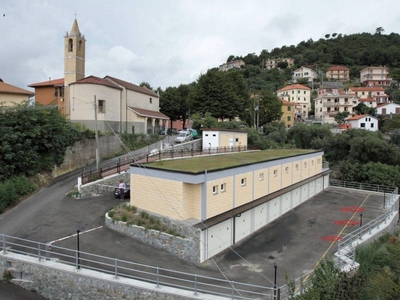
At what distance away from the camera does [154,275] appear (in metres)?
13.1

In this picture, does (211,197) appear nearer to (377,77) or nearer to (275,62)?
(377,77)

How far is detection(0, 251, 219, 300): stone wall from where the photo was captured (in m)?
12.0

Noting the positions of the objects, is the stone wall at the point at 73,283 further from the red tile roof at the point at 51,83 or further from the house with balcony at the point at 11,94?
the red tile roof at the point at 51,83

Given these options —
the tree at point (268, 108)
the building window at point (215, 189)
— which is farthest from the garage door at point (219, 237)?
the tree at point (268, 108)

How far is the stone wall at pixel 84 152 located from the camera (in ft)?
88.7

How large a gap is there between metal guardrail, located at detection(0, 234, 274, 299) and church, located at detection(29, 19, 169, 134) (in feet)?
64.9

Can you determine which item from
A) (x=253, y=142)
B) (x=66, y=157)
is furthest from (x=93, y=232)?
(x=253, y=142)

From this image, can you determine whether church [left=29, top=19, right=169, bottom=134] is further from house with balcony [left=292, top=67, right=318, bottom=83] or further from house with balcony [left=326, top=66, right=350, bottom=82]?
house with balcony [left=326, top=66, right=350, bottom=82]

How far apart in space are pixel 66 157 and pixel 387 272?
2336cm

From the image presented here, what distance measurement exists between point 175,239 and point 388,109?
81.8m

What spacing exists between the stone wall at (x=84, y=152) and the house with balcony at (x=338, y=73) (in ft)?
391

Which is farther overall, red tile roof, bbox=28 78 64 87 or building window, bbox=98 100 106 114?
red tile roof, bbox=28 78 64 87

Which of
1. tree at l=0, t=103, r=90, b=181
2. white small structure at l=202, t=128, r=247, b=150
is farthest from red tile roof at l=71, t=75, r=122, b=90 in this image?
white small structure at l=202, t=128, r=247, b=150

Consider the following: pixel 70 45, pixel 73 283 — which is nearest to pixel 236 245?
pixel 73 283
